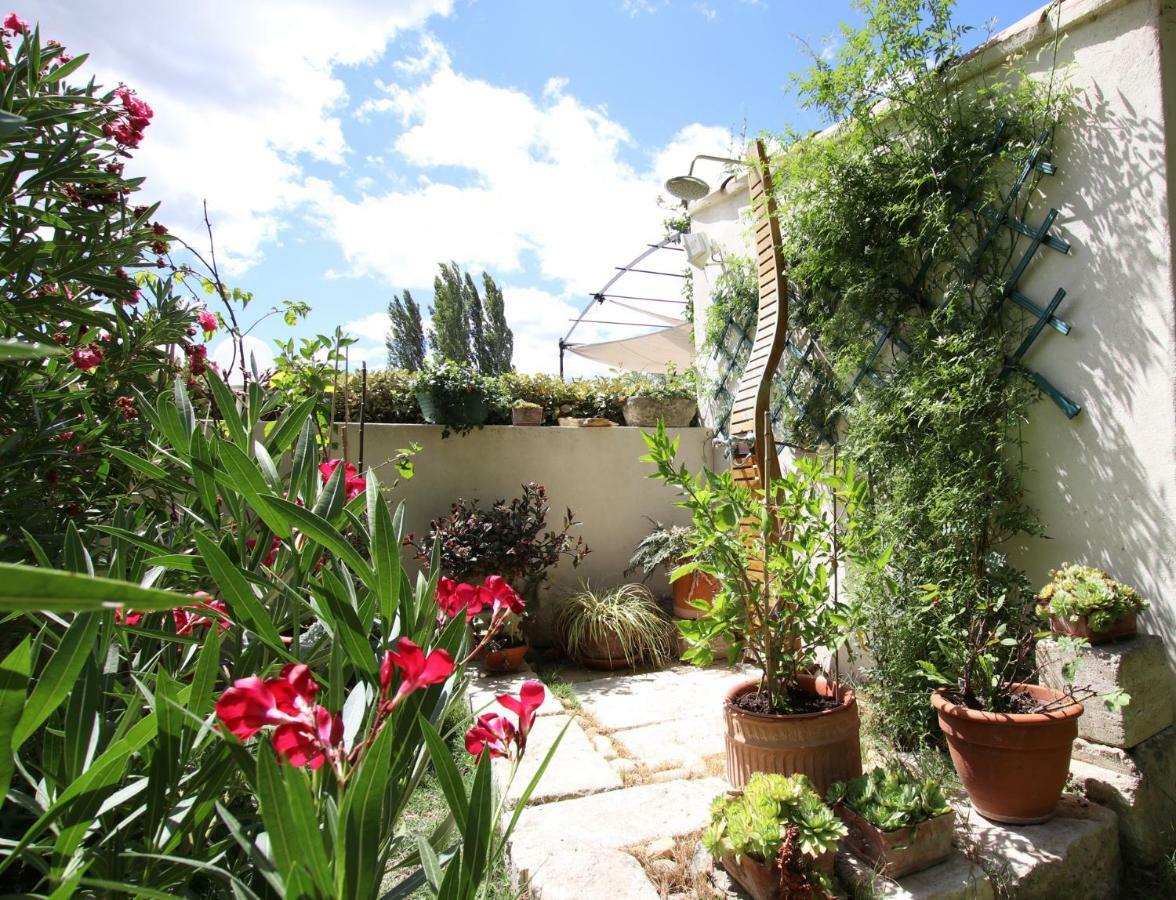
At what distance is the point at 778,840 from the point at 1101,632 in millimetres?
1366

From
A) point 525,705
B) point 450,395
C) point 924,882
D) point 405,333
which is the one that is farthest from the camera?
point 405,333

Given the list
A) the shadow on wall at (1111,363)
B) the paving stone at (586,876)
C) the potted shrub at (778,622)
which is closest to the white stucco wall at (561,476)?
the shadow on wall at (1111,363)

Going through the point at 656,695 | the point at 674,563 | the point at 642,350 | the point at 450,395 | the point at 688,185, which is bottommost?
the point at 656,695

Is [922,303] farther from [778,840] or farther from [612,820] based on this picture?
[612,820]

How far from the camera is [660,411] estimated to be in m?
5.09

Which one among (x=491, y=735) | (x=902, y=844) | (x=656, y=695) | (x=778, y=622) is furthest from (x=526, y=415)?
(x=491, y=735)

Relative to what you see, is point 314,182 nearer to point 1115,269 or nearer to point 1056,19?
point 1056,19

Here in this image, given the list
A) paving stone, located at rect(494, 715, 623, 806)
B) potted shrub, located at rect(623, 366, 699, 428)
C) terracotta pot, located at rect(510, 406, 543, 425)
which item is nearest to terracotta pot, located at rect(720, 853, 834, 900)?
paving stone, located at rect(494, 715, 623, 806)

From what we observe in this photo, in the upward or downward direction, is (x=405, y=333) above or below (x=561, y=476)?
above

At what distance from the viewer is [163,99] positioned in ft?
6.89

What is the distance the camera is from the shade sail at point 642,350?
303 inches

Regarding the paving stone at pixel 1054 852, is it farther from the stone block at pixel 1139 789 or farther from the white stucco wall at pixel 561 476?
the white stucco wall at pixel 561 476

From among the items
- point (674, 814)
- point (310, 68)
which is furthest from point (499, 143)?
point (674, 814)

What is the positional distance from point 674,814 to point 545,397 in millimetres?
3415
